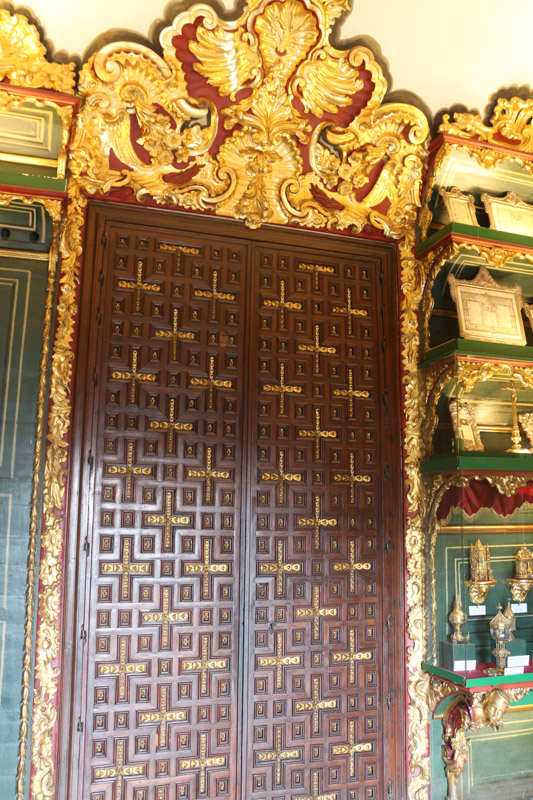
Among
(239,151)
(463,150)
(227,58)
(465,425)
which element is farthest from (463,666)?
(227,58)

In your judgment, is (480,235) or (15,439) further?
(480,235)

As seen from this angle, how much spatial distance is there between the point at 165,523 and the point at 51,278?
4.62 feet

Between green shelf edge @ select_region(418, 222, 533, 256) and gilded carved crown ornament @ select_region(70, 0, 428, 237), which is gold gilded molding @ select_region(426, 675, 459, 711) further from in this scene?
gilded carved crown ornament @ select_region(70, 0, 428, 237)

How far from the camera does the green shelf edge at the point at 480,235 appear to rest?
12.5ft

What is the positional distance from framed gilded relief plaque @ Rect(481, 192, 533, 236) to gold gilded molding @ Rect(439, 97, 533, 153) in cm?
32

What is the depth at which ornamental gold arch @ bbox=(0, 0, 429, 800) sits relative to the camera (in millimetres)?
3295

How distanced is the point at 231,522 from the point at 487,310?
2.07 m

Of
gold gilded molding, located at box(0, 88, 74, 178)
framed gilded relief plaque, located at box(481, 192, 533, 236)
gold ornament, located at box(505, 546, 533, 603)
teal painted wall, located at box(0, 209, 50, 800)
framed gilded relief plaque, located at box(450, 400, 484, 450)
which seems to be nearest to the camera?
teal painted wall, located at box(0, 209, 50, 800)

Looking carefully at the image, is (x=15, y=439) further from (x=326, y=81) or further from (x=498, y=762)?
(x=498, y=762)

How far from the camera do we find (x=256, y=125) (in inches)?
148

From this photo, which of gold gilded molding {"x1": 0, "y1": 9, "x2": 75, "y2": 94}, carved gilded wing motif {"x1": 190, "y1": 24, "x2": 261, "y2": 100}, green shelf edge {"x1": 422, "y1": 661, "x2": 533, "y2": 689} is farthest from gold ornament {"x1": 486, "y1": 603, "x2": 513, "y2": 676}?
gold gilded molding {"x1": 0, "y1": 9, "x2": 75, "y2": 94}

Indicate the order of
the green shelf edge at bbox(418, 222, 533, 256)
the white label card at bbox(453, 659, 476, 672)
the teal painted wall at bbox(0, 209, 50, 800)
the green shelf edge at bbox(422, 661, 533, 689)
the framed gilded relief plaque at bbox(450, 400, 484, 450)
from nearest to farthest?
the teal painted wall at bbox(0, 209, 50, 800), the green shelf edge at bbox(422, 661, 533, 689), the white label card at bbox(453, 659, 476, 672), the green shelf edge at bbox(418, 222, 533, 256), the framed gilded relief plaque at bbox(450, 400, 484, 450)

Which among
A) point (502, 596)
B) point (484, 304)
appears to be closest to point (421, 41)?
point (484, 304)

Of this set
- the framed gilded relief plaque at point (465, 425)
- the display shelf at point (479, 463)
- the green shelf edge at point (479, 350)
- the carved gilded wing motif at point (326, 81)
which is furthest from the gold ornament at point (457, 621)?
the carved gilded wing motif at point (326, 81)
